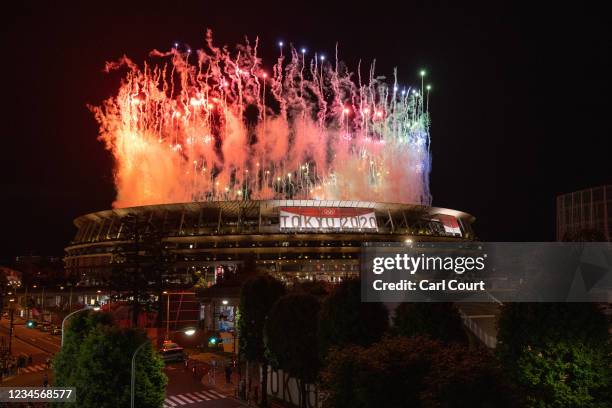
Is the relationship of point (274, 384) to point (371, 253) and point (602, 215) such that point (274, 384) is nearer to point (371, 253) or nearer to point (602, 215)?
point (371, 253)

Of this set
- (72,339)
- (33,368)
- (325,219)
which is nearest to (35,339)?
(33,368)

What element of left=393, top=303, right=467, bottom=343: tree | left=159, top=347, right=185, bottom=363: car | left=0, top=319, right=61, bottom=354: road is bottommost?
left=0, top=319, right=61, bottom=354: road

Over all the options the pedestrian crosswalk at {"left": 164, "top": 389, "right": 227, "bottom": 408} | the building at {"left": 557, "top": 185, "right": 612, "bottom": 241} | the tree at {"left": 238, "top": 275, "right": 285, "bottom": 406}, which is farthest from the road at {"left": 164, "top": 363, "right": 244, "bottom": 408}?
the building at {"left": 557, "top": 185, "right": 612, "bottom": 241}

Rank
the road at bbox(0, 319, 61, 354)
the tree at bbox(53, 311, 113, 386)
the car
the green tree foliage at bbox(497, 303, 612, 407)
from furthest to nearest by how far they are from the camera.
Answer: the road at bbox(0, 319, 61, 354) < the car < the tree at bbox(53, 311, 113, 386) < the green tree foliage at bbox(497, 303, 612, 407)

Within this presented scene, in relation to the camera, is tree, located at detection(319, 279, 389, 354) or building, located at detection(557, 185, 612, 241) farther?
building, located at detection(557, 185, 612, 241)

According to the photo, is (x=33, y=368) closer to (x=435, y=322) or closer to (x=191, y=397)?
(x=191, y=397)

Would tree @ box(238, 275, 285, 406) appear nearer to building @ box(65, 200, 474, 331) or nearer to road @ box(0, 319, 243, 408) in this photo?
road @ box(0, 319, 243, 408)

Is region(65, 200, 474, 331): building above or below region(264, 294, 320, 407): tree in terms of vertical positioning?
above
